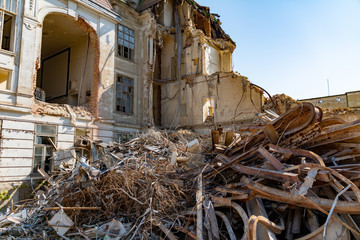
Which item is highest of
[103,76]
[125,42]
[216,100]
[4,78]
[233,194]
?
[125,42]

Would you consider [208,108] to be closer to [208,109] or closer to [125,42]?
[208,109]

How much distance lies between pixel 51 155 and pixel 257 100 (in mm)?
11367

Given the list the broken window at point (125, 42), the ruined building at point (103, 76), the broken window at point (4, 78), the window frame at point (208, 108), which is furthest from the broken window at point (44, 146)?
the window frame at point (208, 108)

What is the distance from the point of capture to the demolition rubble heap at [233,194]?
328 centimetres

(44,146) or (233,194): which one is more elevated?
(44,146)

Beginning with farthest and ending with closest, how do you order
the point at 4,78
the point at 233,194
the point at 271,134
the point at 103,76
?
the point at 103,76 < the point at 4,78 < the point at 271,134 < the point at 233,194

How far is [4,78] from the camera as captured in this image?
9695 millimetres

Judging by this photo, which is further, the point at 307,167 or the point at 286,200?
the point at 307,167

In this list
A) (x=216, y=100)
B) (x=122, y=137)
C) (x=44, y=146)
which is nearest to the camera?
(x=44, y=146)

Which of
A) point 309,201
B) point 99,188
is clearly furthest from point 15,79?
point 309,201

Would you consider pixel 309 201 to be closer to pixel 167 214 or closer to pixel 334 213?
pixel 334 213

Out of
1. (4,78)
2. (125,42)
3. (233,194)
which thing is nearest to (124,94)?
(125,42)

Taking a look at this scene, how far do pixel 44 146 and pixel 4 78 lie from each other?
3.11 meters

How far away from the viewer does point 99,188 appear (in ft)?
17.1
